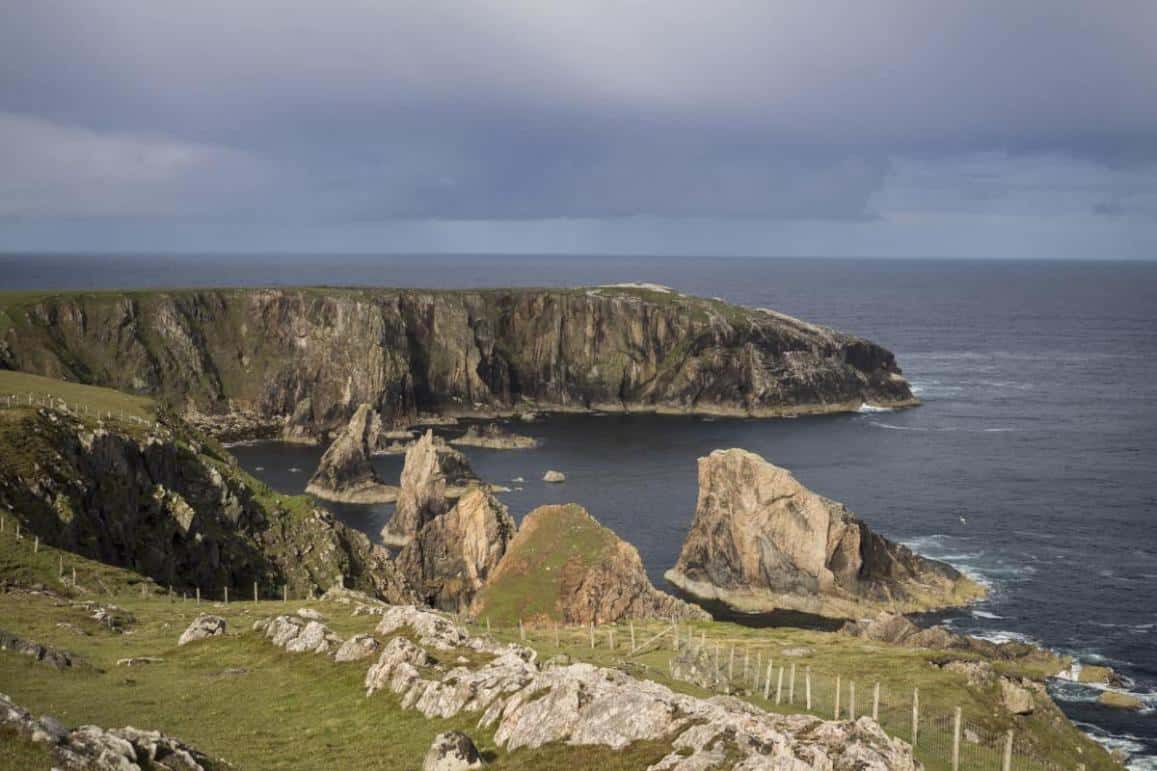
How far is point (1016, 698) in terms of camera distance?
57.8 m

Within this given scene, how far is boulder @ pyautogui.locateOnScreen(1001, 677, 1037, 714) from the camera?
188 ft

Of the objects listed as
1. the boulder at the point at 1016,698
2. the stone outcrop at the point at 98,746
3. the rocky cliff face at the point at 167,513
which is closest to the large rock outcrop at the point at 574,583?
the rocky cliff face at the point at 167,513

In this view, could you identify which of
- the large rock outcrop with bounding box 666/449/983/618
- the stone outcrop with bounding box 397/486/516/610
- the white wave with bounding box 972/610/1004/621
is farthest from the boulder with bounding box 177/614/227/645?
the white wave with bounding box 972/610/1004/621

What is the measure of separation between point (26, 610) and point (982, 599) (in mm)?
92696

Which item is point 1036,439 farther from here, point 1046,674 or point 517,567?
point 517,567

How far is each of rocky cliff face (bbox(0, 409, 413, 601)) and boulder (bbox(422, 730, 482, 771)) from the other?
1859 inches

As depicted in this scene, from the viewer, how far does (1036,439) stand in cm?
19438

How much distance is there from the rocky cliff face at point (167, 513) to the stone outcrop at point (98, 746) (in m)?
46.7

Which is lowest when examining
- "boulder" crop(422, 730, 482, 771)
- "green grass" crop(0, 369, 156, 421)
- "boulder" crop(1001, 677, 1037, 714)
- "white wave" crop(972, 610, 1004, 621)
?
"white wave" crop(972, 610, 1004, 621)

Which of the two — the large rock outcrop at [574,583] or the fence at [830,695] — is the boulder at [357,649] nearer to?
the fence at [830,695]

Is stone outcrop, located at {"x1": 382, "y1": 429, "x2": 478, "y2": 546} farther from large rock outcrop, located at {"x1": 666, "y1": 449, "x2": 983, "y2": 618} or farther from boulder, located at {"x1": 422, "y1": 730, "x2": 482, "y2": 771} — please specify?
boulder, located at {"x1": 422, "y1": 730, "x2": 482, "y2": 771}

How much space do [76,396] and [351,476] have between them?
6524 centimetres

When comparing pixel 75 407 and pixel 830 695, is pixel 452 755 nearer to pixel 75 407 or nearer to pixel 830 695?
pixel 830 695

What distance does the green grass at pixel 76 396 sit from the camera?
101m
